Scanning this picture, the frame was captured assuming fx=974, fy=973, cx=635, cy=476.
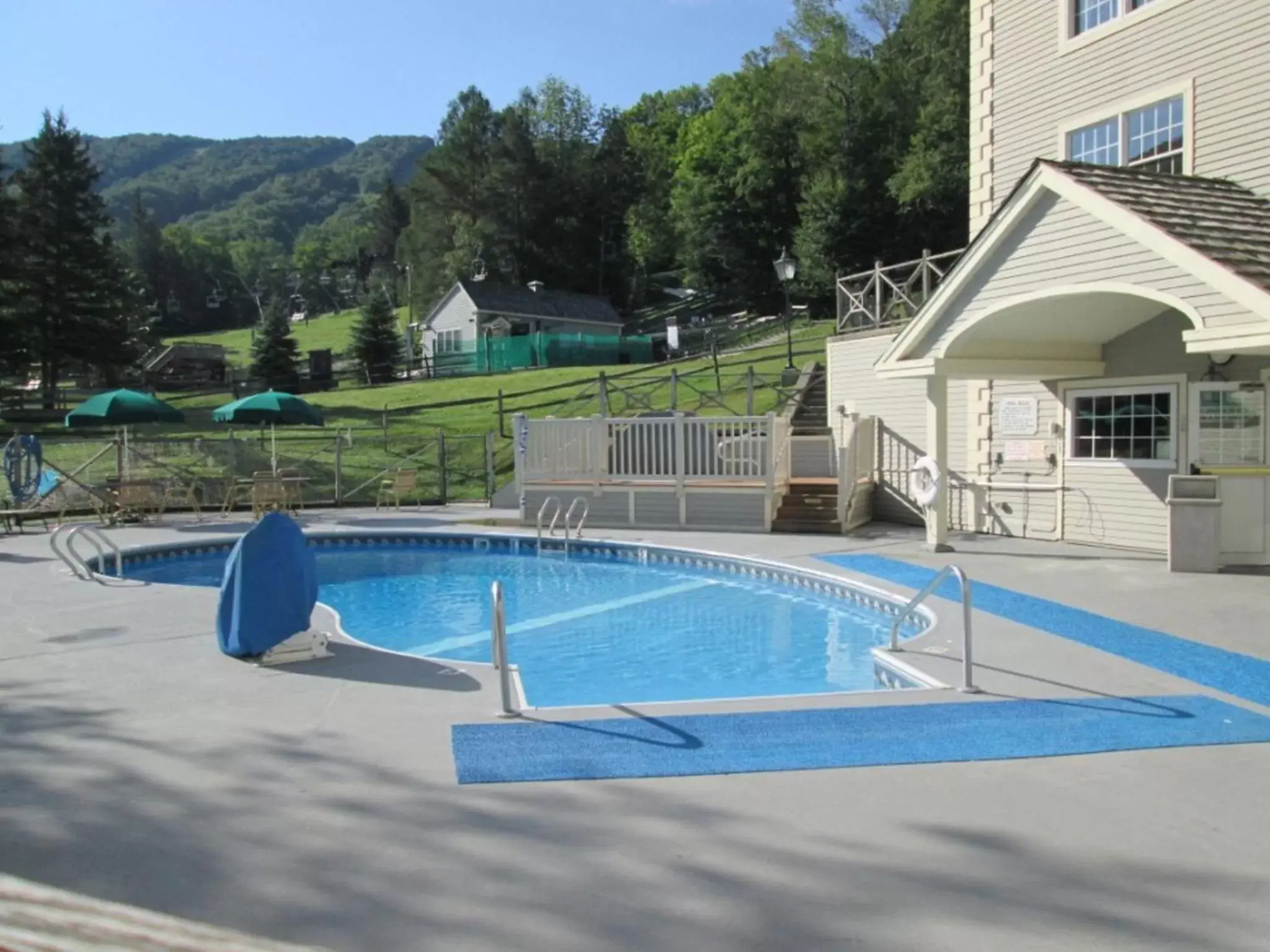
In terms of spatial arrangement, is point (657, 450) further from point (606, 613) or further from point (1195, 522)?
point (1195, 522)

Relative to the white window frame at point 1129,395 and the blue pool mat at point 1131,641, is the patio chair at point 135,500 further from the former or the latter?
the white window frame at point 1129,395

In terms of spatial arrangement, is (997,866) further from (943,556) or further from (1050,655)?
(943,556)

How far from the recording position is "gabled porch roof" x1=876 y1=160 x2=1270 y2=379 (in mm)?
9289

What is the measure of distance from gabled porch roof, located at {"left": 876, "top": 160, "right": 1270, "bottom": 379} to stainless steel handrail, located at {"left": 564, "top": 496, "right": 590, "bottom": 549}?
17.7ft

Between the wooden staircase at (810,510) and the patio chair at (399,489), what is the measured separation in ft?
26.7

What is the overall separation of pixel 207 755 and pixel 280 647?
2320 millimetres

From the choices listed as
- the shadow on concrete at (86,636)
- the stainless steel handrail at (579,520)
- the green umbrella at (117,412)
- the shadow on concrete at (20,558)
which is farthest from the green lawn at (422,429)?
the shadow on concrete at (86,636)

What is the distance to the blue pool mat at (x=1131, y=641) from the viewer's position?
23.3 feet

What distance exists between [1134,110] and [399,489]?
14.9 m

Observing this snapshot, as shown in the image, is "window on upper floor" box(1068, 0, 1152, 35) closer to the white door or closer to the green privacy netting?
the white door

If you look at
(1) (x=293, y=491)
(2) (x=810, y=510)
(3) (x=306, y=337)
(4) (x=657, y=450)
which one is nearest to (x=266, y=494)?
(1) (x=293, y=491)

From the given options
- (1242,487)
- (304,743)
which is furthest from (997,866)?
(1242,487)

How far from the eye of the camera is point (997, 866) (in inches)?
160

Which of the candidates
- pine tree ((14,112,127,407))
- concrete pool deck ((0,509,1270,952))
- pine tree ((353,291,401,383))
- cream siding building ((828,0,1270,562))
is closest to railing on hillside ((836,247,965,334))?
cream siding building ((828,0,1270,562))
